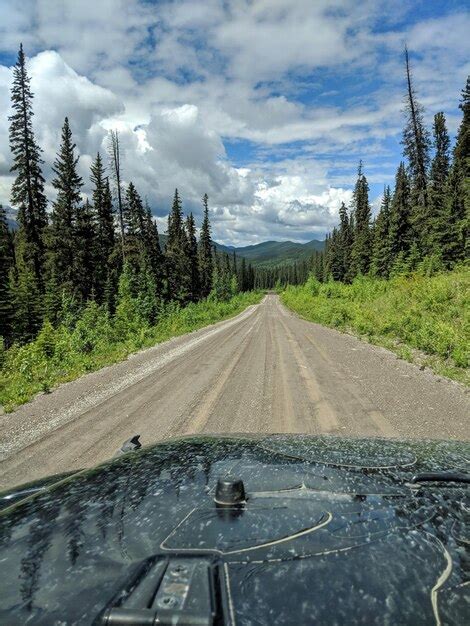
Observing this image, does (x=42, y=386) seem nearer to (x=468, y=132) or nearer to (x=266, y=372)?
(x=266, y=372)

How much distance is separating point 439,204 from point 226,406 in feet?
126

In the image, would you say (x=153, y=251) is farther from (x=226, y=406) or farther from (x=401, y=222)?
(x=226, y=406)

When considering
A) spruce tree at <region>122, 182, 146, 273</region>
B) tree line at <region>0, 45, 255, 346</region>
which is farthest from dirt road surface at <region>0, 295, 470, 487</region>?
spruce tree at <region>122, 182, 146, 273</region>

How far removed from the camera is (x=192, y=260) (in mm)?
56062

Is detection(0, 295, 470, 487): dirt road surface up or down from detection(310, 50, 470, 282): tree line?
down

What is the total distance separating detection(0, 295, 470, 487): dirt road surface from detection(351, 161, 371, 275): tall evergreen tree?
1708 inches

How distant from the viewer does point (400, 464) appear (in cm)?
203

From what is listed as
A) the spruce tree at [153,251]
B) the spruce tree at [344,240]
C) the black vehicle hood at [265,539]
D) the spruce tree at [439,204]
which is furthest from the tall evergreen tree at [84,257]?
the spruce tree at [344,240]

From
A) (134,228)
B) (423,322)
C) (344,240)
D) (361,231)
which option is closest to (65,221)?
(134,228)

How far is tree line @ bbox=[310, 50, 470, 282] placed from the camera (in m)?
28.7

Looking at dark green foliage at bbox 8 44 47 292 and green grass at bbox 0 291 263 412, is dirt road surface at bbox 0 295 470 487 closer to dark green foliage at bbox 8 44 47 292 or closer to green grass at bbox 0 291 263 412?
green grass at bbox 0 291 263 412

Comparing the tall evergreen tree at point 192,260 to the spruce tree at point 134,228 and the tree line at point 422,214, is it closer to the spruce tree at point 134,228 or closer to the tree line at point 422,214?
the spruce tree at point 134,228

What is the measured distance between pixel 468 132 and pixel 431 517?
42.3 meters

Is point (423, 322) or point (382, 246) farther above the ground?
point (382, 246)
